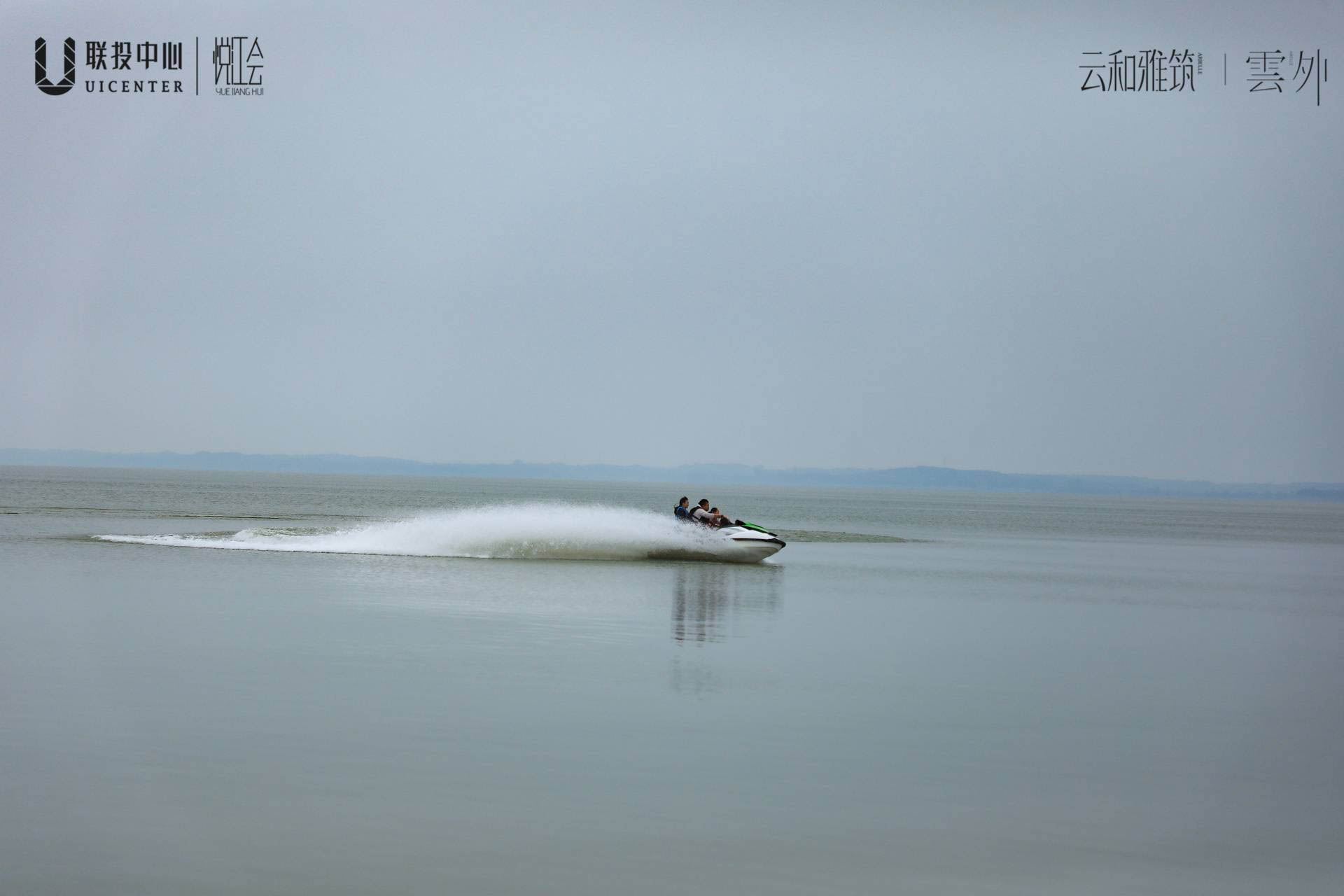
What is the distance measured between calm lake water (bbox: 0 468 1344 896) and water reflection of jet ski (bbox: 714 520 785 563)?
609 centimetres

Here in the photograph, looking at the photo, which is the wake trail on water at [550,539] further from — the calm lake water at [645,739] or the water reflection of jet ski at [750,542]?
the calm lake water at [645,739]

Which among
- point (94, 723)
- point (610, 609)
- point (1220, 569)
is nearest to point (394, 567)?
point (610, 609)

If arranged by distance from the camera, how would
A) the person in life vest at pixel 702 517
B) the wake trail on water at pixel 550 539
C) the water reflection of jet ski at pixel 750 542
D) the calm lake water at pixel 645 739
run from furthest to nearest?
1. the wake trail on water at pixel 550 539
2. the water reflection of jet ski at pixel 750 542
3. the person in life vest at pixel 702 517
4. the calm lake water at pixel 645 739

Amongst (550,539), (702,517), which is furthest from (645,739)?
(550,539)

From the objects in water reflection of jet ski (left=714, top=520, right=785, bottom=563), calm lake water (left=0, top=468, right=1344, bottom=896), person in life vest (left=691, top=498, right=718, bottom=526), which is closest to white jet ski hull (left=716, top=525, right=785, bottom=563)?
water reflection of jet ski (left=714, top=520, right=785, bottom=563)

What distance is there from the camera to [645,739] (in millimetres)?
10297

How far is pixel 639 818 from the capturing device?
318 inches

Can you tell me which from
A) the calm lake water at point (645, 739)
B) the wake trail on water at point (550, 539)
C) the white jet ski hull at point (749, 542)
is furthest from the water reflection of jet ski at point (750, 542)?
the calm lake water at point (645, 739)

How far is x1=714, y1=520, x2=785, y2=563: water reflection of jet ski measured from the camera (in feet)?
99.9

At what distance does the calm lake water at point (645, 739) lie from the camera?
23.9ft

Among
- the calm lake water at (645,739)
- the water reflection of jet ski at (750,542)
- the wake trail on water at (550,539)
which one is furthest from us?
the wake trail on water at (550,539)

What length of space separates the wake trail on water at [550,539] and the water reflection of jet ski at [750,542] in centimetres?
12

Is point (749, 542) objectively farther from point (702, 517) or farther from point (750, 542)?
point (702, 517)

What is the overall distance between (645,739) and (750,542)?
799 inches
